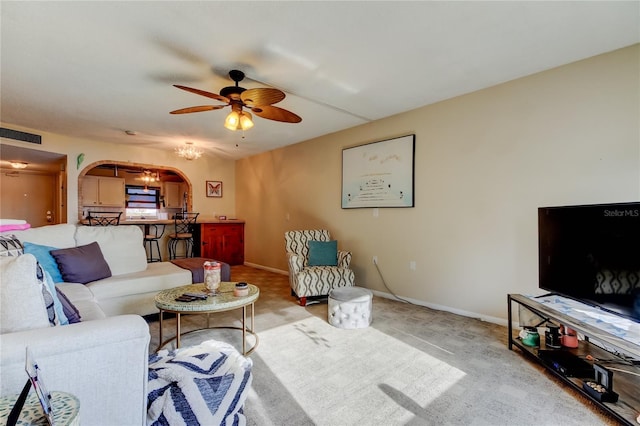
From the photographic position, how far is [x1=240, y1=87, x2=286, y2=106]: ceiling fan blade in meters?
2.35

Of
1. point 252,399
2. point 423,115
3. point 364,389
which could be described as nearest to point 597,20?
point 423,115

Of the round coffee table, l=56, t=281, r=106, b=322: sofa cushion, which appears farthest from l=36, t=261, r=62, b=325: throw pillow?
the round coffee table

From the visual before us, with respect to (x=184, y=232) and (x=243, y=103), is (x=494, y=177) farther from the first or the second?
(x=184, y=232)

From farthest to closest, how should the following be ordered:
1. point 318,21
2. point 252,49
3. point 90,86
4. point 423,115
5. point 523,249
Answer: point 423,115, point 90,86, point 523,249, point 252,49, point 318,21

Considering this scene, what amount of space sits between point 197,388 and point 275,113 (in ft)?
7.60

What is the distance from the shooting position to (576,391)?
1.81m

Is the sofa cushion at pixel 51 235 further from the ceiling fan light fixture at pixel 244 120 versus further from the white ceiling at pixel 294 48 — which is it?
the ceiling fan light fixture at pixel 244 120

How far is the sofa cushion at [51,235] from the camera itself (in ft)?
8.82

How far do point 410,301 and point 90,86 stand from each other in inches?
173

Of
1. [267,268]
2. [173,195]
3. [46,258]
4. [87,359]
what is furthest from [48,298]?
[173,195]

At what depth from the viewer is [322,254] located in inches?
159

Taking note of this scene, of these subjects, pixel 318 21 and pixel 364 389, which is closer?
pixel 364 389

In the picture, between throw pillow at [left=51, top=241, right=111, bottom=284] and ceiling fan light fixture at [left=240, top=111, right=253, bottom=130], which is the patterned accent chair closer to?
ceiling fan light fixture at [left=240, top=111, right=253, bottom=130]

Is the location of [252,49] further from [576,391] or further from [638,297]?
[576,391]
